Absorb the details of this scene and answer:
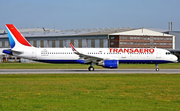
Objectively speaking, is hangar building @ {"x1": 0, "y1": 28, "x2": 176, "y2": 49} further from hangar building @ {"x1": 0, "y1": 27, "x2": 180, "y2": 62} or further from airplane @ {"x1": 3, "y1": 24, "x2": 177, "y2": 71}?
airplane @ {"x1": 3, "y1": 24, "x2": 177, "y2": 71}

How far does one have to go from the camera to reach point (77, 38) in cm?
8694

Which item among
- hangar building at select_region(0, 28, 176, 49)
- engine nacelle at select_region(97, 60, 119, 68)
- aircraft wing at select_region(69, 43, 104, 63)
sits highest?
hangar building at select_region(0, 28, 176, 49)

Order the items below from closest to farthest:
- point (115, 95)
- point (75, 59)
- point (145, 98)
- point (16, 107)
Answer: point (16, 107) → point (145, 98) → point (115, 95) → point (75, 59)

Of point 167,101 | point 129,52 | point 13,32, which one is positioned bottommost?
point 167,101

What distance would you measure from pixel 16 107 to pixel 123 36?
74038 millimetres

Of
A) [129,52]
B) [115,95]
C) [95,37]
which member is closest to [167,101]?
[115,95]

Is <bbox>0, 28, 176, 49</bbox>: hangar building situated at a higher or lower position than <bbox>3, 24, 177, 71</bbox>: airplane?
higher

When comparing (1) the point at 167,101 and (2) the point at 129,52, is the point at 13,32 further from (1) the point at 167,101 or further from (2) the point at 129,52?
(1) the point at 167,101

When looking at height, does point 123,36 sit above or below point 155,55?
above

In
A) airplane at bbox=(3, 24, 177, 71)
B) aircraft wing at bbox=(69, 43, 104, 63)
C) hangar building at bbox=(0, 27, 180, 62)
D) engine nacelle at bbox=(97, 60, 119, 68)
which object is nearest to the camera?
engine nacelle at bbox=(97, 60, 119, 68)

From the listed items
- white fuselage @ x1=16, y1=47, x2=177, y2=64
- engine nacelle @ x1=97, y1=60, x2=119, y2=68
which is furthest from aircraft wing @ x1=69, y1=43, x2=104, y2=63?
white fuselage @ x1=16, y1=47, x2=177, y2=64

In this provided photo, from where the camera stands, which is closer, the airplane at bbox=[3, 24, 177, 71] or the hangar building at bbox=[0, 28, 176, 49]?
the airplane at bbox=[3, 24, 177, 71]

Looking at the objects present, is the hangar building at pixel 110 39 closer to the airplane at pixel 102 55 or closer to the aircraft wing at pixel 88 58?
the airplane at pixel 102 55

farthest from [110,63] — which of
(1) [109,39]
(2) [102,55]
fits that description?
(1) [109,39]
